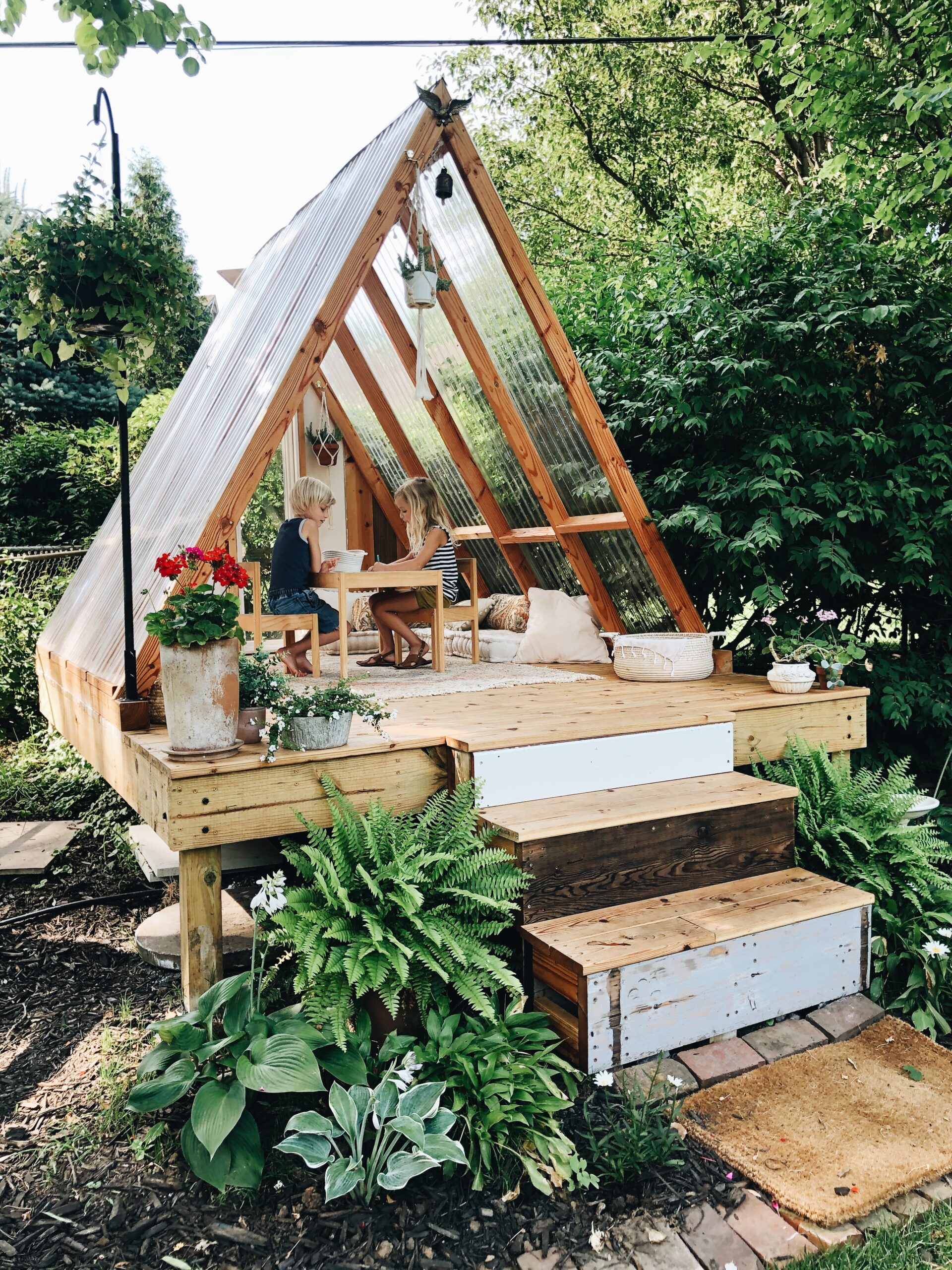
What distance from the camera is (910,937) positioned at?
320cm

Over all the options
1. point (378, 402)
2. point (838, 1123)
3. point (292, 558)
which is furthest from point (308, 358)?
point (378, 402)

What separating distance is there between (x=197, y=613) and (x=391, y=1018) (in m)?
1.32

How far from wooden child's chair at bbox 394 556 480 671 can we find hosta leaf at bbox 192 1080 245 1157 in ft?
10.0

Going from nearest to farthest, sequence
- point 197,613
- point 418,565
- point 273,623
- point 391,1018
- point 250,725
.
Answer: point 391,1018 → point 197,613 → point 250,725 → point 273,623 → point 418,565

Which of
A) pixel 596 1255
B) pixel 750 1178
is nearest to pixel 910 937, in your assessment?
pixel 750 1178

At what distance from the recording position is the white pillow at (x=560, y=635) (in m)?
5.65

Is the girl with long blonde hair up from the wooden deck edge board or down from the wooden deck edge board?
up

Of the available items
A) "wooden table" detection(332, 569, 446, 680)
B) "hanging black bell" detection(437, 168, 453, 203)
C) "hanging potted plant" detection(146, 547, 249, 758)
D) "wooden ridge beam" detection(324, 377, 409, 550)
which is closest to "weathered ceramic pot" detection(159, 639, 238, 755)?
"hanging potted plant" detection(146, 547, 249, 758)

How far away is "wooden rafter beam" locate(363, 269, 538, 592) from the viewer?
6.31 meters

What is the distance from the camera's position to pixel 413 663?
562 cm

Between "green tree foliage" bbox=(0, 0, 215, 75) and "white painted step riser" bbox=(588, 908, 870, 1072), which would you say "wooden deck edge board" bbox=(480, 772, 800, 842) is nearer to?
"white painted step riser" bbox=(588, 908, 870, 1072)

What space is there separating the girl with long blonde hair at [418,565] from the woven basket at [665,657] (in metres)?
1.13

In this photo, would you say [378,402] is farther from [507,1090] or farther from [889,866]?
[507,1090]

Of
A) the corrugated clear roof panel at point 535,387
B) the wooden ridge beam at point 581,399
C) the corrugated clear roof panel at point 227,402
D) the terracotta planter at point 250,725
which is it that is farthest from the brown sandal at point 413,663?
the terracotta planter at point 250,725
